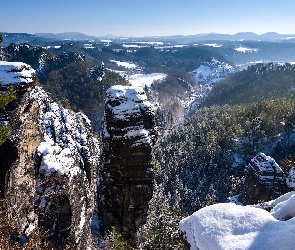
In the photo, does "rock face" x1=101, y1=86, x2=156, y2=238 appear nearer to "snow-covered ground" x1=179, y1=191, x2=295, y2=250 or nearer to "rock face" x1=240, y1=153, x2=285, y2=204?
"snow-covered ground" x1=179, y1=191, x2=295, y2=250

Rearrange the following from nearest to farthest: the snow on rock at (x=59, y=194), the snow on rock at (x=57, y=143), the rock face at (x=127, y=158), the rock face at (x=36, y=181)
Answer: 1. the rock face at (x=36, y=181)
2. the snow on rock at (x=59, y=194)
3. the snow on rock at (x=57, y=143)
4. the rock face at (x=127, y=158)

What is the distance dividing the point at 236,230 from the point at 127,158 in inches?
579

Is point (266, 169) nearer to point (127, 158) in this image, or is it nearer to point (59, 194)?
point (127, 158)

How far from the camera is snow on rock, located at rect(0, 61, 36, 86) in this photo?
18.5 meters

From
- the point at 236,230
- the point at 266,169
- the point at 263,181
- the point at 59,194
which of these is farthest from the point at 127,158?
the point at 266,169

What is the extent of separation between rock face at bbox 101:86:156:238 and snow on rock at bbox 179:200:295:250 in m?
12.8

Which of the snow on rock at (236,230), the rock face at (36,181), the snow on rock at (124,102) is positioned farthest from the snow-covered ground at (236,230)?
the snow on rock at (124,102)

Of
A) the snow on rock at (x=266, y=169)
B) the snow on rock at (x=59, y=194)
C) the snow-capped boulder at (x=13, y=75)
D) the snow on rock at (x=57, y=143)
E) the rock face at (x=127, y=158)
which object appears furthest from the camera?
the snow on rock at (x=266, y=169)

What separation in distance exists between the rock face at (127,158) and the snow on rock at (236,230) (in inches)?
504

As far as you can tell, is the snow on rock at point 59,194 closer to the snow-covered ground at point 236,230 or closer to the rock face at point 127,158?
the rock face at point 127,158

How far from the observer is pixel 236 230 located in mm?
9180

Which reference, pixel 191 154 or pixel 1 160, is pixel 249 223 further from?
pixel 191 154

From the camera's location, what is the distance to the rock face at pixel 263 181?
39.6 meters

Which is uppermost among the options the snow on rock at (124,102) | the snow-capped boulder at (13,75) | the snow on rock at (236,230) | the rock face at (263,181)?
the snow-capped boulder at (13,75)
